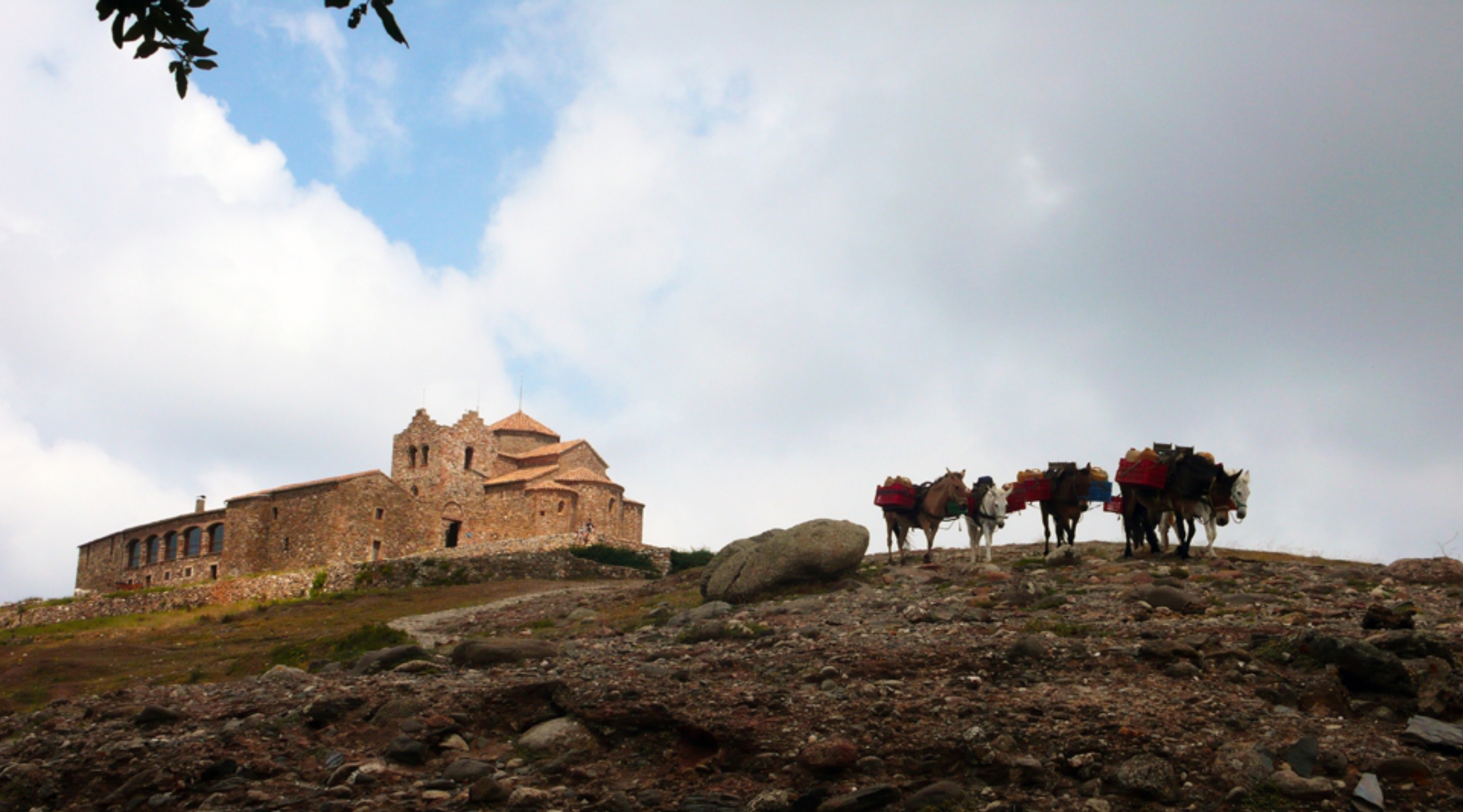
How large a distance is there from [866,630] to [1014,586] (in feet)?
12.8

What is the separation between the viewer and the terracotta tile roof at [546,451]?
59.4m

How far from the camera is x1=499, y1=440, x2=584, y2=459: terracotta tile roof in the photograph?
59406mm

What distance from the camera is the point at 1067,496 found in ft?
70.3

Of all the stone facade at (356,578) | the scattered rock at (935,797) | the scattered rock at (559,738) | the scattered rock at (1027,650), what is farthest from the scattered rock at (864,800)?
the stone facade at (356,578)

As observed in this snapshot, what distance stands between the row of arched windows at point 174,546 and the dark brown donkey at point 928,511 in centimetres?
4262

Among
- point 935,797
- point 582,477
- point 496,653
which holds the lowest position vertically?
point 935,797

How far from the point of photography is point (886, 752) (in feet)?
29.8

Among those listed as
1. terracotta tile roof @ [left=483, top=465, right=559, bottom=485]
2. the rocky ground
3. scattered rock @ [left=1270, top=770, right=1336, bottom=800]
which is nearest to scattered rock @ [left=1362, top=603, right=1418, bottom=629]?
the rocky ground

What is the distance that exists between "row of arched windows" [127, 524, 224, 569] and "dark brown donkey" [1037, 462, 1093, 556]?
4641 cm

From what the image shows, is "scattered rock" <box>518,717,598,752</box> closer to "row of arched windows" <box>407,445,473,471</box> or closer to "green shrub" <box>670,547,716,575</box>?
"green shrub" <box>670,547,716,575</box>

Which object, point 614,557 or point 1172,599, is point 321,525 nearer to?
point 614,557

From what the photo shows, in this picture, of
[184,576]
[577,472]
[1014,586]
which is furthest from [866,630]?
[184,576]

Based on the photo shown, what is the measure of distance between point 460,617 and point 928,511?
11.5 metres

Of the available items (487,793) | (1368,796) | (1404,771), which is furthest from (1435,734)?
(487,793)
